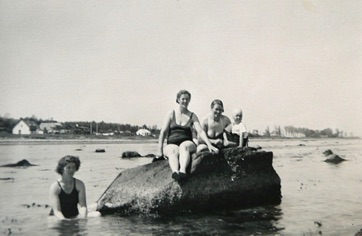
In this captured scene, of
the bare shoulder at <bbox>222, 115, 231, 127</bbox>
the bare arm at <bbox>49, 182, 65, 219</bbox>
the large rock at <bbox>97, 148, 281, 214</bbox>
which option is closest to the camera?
the bare arm at <bbox>49, 182, 65, 219</bbox>

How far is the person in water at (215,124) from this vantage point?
6.12 metres

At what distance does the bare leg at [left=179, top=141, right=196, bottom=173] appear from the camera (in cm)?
546

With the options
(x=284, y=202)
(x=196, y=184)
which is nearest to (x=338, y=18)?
(x=284, y=202)

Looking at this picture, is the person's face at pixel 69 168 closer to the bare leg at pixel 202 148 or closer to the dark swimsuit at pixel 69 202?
the dark swimsuit at pixel 69 202

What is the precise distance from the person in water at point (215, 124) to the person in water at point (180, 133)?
0.39 m

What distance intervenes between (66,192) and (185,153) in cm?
170

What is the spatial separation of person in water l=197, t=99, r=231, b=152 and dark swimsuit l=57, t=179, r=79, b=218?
2.28 metres

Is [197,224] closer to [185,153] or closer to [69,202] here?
[185,153]

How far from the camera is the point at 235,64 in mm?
7242

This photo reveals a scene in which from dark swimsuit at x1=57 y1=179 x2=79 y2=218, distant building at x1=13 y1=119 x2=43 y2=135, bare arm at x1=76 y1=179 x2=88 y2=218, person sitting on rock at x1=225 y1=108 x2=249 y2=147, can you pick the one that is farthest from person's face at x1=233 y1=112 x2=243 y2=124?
distant building at x1=13 y1=119 x2=43 y2=135

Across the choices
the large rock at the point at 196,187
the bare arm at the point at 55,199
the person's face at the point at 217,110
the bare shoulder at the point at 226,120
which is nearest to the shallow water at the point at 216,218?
the bare arm at the point at 55,199

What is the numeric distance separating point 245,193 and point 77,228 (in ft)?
8.73

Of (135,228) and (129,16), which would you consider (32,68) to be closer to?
(129,16)

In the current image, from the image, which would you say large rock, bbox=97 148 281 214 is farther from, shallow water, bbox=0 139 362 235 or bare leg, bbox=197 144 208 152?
shallow water, bbox=0 139 362 235
